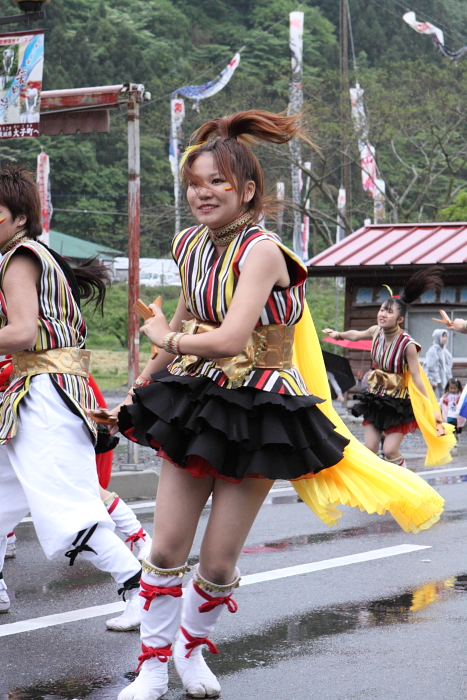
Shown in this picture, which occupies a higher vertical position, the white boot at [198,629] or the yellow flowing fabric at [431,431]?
the white boot at [198,629]

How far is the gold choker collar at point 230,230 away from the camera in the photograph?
3402 mm

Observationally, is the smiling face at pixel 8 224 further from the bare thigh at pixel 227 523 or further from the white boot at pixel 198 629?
the white boot at pixel 198 629

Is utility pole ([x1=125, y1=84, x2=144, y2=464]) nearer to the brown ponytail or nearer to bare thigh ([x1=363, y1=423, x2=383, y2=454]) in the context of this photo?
bare thigh ([x1=363, y1=423, x2=383, y2=454])

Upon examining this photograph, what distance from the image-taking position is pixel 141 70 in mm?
51719

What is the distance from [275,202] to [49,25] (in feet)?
174

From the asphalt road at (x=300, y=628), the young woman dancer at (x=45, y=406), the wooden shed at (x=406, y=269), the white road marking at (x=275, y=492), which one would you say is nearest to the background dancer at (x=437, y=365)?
the wooden shed at (x=406, y=269)

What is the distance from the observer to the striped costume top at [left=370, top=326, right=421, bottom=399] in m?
9.17

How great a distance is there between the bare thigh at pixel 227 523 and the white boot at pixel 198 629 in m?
0.06

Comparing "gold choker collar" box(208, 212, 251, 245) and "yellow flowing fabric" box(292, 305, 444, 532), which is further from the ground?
"gold choker collar" box(208, 212, 251, 245)

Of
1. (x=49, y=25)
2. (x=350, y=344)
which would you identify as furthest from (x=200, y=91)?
(x=49, y=25)

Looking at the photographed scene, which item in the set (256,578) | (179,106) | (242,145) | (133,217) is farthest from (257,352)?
(179,106)

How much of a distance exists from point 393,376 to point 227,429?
20.9ft

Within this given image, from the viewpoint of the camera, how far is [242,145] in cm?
Answer: 344

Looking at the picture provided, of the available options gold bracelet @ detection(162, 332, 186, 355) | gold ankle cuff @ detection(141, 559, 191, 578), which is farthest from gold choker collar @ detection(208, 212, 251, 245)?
gold ankle cuff @ detection(141, 559, 191, 578)
